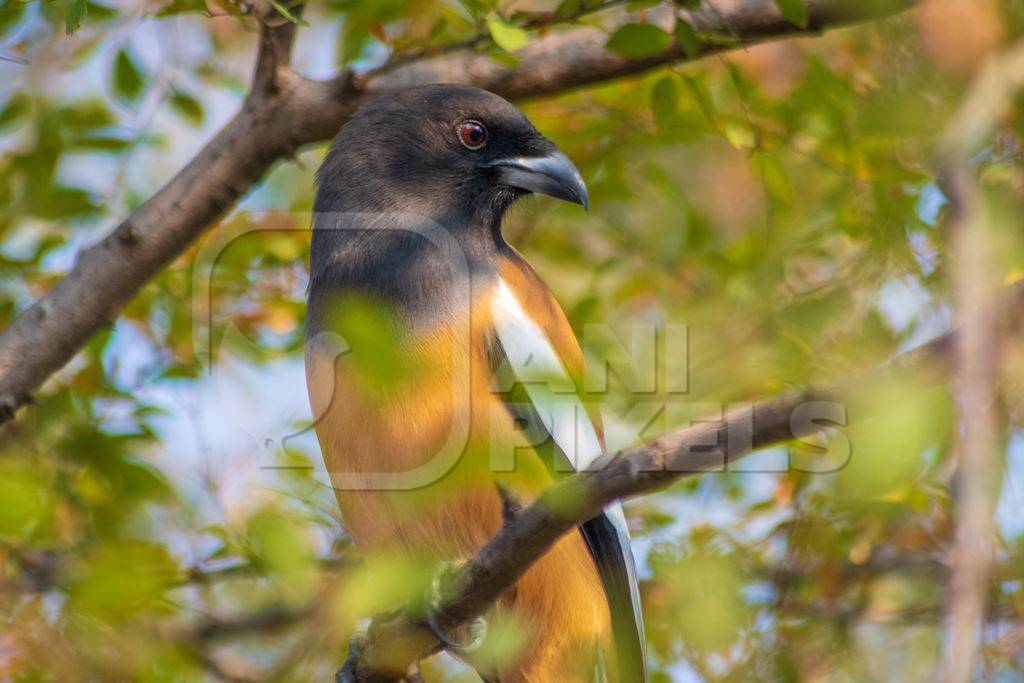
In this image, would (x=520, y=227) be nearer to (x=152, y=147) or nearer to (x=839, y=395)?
(x=152, y=147)

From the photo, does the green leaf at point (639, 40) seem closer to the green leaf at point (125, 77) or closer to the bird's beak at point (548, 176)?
the bird's beak at point (548, 176)

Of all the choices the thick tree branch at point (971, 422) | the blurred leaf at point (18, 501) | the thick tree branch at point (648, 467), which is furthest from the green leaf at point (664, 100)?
the blurred leaf at point (18, 501)

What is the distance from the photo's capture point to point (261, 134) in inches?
213

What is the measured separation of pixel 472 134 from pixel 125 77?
1573 mm

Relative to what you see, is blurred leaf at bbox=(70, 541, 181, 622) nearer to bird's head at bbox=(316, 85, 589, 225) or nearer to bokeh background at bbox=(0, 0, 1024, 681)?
bokeh background at bbox=(0, 0, 1024, 681)

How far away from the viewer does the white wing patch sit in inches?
180

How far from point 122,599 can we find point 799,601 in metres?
3.51

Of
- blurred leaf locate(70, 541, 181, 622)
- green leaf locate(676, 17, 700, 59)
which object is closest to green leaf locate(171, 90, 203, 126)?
green leaf locate(676, 17, 700, 59)

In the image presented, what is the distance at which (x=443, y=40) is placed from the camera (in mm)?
5926

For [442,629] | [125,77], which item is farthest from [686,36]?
[125,77]

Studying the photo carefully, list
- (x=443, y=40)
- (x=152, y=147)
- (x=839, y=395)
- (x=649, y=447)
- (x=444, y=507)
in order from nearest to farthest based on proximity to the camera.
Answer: (x=839, y=395)
(x=649, y=447)
(x=444, y=507)
(x=443, y=40)
(x=152, y=147)

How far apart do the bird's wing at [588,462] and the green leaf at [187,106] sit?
1.91 metres

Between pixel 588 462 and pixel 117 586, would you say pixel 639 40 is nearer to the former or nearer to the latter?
pixel 588 462

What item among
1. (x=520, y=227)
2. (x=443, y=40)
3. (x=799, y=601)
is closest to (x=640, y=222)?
(x=520, y=227)
